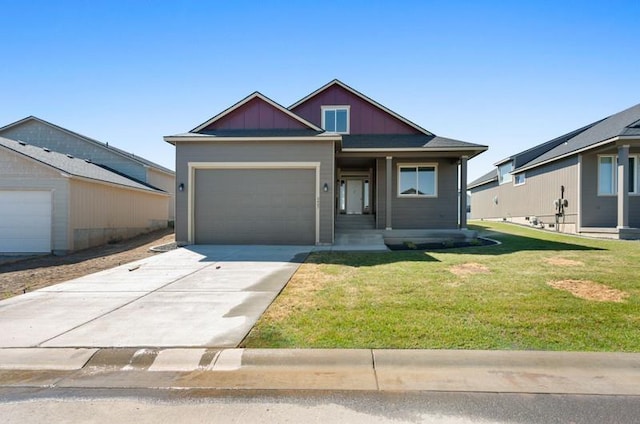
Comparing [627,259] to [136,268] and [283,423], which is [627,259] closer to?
[283,423]

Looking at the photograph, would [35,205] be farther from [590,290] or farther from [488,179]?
[488,179]

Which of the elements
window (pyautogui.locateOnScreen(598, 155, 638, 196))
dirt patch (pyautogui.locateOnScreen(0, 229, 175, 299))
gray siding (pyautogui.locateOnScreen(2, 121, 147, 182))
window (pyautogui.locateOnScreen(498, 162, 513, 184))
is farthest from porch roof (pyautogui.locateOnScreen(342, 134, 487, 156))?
gray siding (pyautogui.locateOnScreen(2, 121, 147, 182))

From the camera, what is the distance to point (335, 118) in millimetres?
17719

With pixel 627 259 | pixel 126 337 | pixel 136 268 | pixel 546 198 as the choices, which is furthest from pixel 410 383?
pixel 546 198

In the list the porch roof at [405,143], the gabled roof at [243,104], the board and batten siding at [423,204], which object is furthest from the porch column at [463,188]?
the gabled roof at [243,104]

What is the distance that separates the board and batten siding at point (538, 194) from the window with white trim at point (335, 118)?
1069 cm

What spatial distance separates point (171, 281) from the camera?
7.47 m

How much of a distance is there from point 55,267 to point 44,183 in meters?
4.88

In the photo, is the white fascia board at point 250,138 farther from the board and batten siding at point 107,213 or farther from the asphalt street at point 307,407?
the asphalt street at point 307,407

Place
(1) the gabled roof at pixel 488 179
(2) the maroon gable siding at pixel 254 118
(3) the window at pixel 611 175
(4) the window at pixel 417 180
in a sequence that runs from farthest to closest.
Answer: (1) the gabled roof at pixel 488 179 < (4) the window at pixel 417 180 < (3) the window at pixel 611 175 < (2) the maroon gable siding at pixel 254 118

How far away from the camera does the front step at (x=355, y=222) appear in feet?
54.7

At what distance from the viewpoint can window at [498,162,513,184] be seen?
2411 cm

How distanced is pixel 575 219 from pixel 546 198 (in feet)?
9.50

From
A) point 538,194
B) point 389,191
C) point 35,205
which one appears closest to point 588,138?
point 538,194
